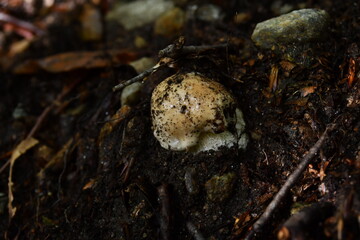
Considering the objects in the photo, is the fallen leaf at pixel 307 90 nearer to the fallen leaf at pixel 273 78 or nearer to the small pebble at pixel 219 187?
the fallen leaf at pixel 273 78

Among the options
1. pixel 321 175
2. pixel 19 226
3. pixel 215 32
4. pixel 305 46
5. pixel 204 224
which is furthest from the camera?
pixel 215 32

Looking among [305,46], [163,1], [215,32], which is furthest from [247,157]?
[163,1]

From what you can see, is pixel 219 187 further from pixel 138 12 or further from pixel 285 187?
pixel 138 12

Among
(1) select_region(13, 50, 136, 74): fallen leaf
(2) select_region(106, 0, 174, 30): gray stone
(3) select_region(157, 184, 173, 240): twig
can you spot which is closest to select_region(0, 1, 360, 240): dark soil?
(3) select_region(157, 184, 173, 240): twig

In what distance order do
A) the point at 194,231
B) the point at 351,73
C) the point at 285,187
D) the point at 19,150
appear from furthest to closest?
the point at 19,150
the point at 351,73
the point at 194,231
the point at 285,187

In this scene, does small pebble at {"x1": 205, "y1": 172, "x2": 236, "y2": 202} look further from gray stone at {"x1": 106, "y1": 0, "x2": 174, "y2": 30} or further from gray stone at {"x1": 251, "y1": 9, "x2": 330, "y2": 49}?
gray stone at {"x1": 106, "y1": 0, "x2": 174, "y2": 30}

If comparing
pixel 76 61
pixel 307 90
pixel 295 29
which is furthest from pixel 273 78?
pixel 76 61

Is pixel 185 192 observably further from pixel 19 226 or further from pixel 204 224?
pixel 19 226
